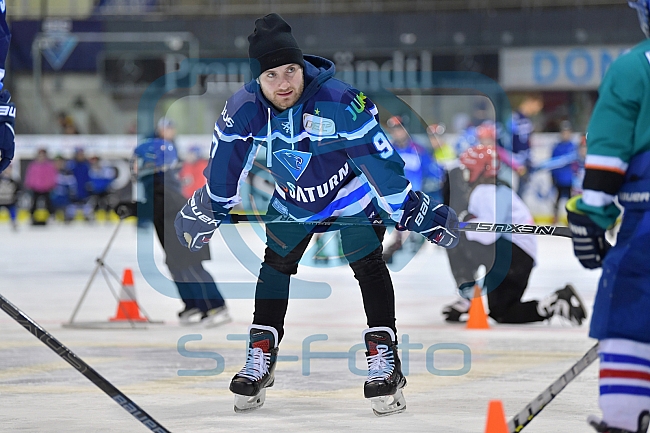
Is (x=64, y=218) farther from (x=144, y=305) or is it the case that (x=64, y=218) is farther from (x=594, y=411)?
(x=594, y=411)

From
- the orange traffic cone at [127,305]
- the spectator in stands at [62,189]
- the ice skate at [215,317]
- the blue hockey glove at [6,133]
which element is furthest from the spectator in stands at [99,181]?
the blue hockey glove at [6,133]

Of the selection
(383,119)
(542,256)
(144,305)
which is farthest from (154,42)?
(144,305)

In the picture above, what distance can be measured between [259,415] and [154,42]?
16056 millimetres

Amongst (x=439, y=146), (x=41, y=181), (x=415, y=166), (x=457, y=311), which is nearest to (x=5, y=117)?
(x=457, y=311)

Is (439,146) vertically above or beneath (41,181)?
above

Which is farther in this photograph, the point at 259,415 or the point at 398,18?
the point at 398,18

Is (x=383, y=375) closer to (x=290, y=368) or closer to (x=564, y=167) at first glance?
(x=290, y=368)

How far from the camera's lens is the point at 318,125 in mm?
3523

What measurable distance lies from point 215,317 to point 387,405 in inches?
104

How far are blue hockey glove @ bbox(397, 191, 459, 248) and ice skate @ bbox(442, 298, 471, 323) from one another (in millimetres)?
2557

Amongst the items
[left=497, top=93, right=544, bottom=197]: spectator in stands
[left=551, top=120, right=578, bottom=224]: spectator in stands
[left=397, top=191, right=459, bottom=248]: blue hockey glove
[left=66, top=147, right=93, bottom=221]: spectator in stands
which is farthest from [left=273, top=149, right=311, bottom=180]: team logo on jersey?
[left=66, top=147, right=93, bottom=221]: spectator in stands

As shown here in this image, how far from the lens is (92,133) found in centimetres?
1764

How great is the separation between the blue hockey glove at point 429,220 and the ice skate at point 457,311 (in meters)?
2.56

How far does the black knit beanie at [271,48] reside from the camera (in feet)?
11.4
